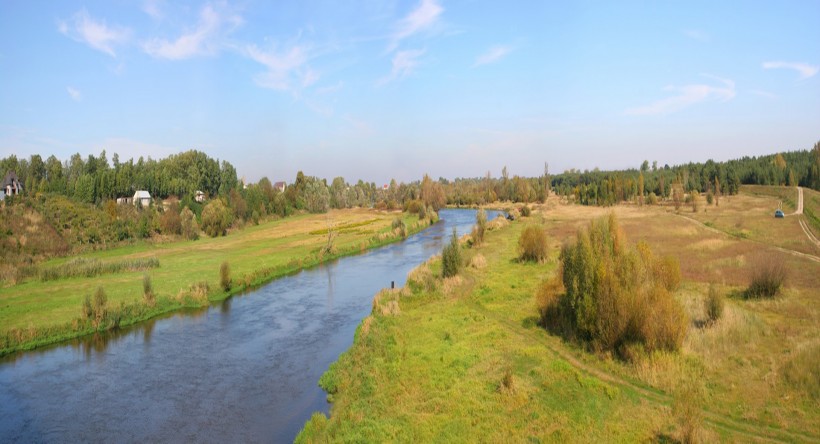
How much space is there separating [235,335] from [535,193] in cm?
11933

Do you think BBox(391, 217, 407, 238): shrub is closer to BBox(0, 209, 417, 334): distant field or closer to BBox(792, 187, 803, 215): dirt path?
BBox(0, 209, 417, 334): distant field

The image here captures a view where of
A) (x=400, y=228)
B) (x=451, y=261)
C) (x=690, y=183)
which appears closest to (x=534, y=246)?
(x=451, y=261)

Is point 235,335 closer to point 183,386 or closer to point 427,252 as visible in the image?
point 183,386

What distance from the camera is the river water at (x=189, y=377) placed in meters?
15.9

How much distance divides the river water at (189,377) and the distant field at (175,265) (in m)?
4.50

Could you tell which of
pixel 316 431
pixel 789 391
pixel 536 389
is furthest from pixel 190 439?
pixel 789 391

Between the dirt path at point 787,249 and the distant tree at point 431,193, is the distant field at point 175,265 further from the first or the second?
the distant tree at point 431,193

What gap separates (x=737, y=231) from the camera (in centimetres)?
4806

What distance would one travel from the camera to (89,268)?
38.8 m

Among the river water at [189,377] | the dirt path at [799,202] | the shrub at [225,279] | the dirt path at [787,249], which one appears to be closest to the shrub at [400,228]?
the shrub at [225,279]

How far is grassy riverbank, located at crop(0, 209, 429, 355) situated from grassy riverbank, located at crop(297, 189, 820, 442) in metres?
16.0

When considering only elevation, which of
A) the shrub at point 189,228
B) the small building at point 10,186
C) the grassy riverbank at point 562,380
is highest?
the small building at point 10,186

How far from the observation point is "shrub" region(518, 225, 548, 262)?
120ft

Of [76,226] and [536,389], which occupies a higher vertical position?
[76,226]
